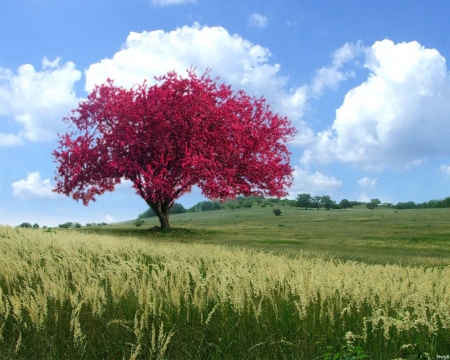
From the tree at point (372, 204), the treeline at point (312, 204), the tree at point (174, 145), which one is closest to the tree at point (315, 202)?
the treeline at point (312, 204)

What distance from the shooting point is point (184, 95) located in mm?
27812

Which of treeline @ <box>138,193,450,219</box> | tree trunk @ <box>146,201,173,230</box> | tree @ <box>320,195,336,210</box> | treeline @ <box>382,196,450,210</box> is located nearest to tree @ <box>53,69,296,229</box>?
tree trunk @ <box>146,201,173,230</box>

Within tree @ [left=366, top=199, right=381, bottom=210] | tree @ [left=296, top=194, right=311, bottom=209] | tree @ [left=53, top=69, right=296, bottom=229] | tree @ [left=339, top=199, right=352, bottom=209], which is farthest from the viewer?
tree @ [left=366, top=199, right=381, bottom=210]

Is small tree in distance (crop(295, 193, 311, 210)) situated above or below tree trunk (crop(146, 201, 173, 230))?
above

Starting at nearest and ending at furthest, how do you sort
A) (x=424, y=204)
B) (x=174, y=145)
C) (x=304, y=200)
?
(x=174, y=145)
(x=304, y=200)
(x=424, y=204)

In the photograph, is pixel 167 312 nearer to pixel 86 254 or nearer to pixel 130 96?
pixel 86 254

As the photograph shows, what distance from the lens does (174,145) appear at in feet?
90.8

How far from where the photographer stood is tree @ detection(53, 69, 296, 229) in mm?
26766

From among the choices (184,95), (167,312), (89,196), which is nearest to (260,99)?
(184,95)

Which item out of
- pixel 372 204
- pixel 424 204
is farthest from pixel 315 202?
pixel 424 204

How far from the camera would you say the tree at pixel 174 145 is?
2677 cm

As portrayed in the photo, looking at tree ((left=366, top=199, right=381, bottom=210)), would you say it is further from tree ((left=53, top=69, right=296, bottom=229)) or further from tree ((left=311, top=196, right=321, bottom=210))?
tree ((left=53, top=69, right=296, bottom=229))

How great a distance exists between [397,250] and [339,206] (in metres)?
42.0

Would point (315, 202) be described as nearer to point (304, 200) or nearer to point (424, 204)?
point (304, 200)
